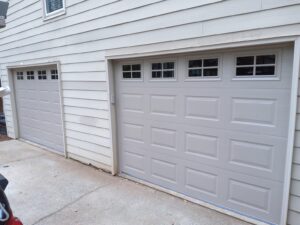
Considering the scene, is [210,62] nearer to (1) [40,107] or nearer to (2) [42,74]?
(2) [42,74]

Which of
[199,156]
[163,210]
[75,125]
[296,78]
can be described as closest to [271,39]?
[296,78]

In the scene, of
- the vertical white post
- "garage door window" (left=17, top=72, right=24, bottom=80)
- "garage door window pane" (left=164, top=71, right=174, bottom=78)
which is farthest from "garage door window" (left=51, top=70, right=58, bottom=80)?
the vertical white post

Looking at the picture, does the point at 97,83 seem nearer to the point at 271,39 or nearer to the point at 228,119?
the point at 228,119

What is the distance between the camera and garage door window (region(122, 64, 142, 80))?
359 cm

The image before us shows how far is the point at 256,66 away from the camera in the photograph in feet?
8.18

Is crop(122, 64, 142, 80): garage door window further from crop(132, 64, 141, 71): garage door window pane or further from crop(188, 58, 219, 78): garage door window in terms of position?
crop(188, 58, 219, 78): garage door window

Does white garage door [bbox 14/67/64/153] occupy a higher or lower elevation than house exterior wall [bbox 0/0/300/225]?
lower

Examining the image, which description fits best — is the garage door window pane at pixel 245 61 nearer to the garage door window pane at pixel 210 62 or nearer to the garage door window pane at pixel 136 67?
the garage door window pane at pixel 210 62

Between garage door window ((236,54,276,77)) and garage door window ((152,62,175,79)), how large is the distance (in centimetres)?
91

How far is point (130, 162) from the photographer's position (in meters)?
3.96

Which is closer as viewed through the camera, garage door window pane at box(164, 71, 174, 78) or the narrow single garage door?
the narrow single garage door

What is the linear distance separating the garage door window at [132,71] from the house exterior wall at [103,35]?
10.3 inches

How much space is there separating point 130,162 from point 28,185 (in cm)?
172

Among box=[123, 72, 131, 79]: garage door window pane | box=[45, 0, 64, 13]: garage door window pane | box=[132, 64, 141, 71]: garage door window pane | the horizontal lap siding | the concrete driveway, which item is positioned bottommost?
the concrete driveway
